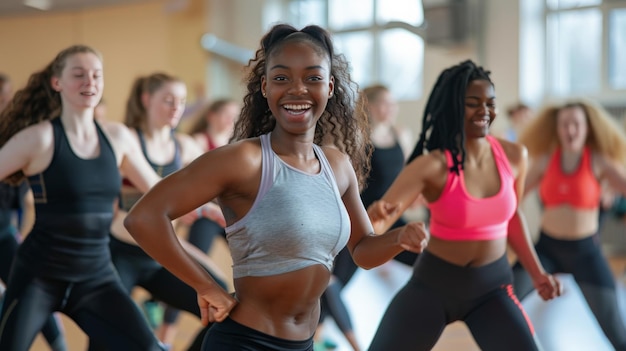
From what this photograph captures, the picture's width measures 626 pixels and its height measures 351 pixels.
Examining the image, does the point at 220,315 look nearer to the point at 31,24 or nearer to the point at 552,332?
the point at 552,332

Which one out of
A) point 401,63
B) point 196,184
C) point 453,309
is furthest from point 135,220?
point 401,63

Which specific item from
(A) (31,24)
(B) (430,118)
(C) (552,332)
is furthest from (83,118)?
(A) (31,24)

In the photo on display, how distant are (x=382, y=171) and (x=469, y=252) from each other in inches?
91.4

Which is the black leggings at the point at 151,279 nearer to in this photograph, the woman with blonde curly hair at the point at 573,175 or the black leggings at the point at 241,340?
the black leggings at the point at 241,340

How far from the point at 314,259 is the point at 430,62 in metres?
8.41

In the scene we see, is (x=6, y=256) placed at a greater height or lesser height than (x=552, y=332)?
greater

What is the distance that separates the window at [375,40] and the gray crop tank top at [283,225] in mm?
8165

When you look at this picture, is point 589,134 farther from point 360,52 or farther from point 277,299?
point 360,52

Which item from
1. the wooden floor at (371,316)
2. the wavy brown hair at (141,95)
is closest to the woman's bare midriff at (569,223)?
the wooden floor at (371,316)

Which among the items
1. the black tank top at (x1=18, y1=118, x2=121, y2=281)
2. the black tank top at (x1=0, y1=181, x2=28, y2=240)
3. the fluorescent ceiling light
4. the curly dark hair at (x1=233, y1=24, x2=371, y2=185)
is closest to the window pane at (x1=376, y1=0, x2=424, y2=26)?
the fluorescent ceiling light

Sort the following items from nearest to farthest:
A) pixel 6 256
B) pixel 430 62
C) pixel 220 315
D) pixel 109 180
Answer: pixel 220 315 < pixel 109 180 < pixel 6 256 < pixel 430 62

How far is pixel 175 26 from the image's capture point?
470 inches

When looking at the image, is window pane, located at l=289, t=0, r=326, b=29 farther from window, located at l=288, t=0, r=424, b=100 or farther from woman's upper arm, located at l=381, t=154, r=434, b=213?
woman's upper arm, located at l=381, t=154, r=434, b=213

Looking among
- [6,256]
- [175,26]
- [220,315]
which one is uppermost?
[175,26]
